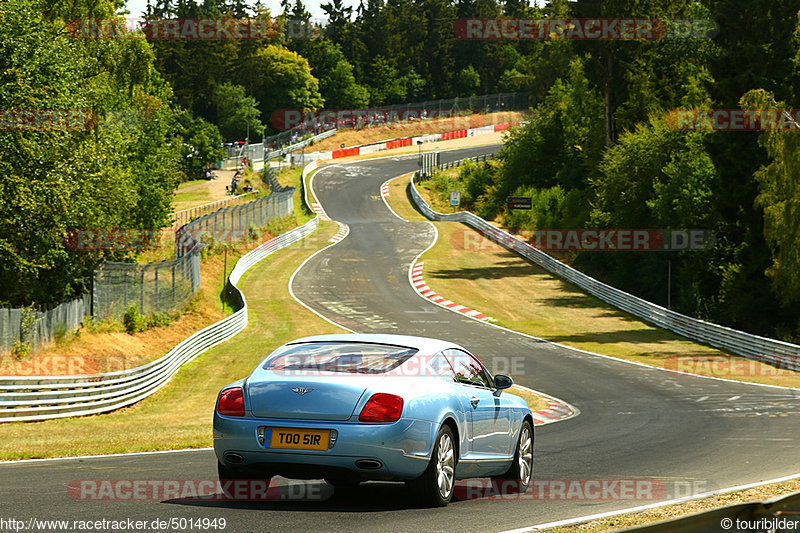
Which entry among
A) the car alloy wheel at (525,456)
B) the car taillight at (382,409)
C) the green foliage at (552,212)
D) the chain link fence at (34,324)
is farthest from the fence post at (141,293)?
the green foliage at (552,212)

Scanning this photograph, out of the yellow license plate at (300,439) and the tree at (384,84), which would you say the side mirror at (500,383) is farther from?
the tree at (384,84)

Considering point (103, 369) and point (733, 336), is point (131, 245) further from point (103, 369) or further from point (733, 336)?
point (733, 336)

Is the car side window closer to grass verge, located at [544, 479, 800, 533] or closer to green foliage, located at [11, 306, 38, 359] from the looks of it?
grass verge, located at [544, 479, 800, 533]

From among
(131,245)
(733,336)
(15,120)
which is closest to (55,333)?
(15,120)

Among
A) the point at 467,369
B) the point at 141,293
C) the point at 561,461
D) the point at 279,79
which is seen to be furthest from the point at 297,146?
the point at 467,369

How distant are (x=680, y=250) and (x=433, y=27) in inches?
5099

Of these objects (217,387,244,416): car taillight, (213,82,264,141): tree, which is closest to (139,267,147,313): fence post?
(217,387,244,416): car taillight

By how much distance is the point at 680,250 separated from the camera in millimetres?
52031

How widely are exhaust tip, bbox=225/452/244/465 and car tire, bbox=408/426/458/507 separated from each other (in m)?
1.51

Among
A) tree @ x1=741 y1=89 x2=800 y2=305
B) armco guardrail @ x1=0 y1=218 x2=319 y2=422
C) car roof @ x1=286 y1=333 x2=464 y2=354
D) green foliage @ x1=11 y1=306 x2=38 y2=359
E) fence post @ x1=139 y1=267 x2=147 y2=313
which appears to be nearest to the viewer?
car roof @ x1=286 y1=333 x2=464 y2=354

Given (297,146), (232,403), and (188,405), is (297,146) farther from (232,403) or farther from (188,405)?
(232,403)

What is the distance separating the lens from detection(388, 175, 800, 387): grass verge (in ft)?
116

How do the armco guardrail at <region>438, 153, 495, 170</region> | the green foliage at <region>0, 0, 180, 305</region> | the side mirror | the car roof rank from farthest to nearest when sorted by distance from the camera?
the armco guardrail at <region>438, 153, 495, 170</region> → the green foliage at <region>0, 0, 180, 305</region> → the side mirror → the car roof

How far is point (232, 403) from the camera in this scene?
8.53m
